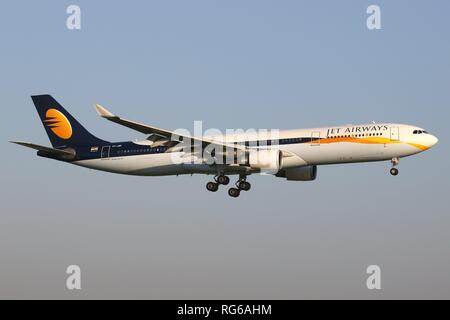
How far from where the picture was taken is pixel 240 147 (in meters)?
53.5

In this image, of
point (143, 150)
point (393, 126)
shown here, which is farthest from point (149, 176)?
point (393, 126)

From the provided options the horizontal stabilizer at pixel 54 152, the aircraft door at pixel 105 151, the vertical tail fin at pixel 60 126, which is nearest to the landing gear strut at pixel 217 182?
the aircraft door at pixel 105 151

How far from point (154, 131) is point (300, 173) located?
1167 cm

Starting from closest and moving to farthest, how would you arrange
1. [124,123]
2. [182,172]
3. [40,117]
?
1. [124,123]
2. [182,172]
3. [40,117]

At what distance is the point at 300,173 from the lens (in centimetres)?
5784

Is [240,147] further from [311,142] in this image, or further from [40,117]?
[40,117]

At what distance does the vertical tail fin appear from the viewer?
60.2 meters

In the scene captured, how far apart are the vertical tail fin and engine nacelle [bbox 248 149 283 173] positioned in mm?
11550

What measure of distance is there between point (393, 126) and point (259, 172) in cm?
864

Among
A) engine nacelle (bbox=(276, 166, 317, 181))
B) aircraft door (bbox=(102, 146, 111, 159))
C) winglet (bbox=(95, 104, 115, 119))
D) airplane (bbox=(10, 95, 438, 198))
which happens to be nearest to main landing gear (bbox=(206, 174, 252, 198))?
airplane (bbox=(10, 95, 438, 198))

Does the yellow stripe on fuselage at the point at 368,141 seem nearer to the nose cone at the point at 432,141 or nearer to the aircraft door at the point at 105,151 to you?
the nose cone at the point at 432,141

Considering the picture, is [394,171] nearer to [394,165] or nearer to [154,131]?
[394,165]

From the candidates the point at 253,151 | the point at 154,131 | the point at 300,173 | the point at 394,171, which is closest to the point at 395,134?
the point at 394,171

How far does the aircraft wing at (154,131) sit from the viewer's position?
48531 millimetres
